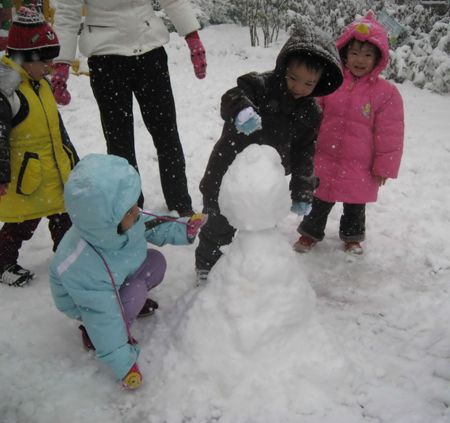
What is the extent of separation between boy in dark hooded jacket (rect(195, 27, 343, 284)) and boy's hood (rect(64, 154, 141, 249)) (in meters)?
0.62

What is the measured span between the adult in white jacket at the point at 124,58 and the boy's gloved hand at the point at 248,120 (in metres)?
1.12

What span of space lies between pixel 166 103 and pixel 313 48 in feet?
4.13

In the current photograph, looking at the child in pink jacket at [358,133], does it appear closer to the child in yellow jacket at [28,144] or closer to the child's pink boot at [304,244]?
the child's pink boot at [304,244]

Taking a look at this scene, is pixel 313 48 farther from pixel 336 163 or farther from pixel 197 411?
pixel 197 411

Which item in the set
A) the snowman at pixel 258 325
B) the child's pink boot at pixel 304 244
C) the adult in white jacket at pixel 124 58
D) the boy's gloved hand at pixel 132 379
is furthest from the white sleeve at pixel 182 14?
the boy's gloved hand at pixel 132 379

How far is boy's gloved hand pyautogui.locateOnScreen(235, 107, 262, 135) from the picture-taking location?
177 centimetres

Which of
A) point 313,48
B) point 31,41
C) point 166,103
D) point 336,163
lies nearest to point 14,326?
point 31,41

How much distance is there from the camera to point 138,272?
205 centimetres

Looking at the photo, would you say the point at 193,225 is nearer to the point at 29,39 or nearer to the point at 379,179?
the point at 29,39

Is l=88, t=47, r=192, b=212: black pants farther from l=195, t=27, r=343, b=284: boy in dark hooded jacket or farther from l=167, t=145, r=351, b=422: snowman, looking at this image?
l=167, t=145, r=351, b=422: snowman

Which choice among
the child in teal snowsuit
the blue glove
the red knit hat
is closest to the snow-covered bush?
the blue glove

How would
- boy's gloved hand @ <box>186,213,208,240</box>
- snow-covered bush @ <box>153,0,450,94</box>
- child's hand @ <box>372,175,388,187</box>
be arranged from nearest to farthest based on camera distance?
boy's gloved hand @ <box>186,213,208,240</box>, child's hand @ <box>372,175,388,187</box>, snow-covered bush @ <box>153,0,450,94</box>

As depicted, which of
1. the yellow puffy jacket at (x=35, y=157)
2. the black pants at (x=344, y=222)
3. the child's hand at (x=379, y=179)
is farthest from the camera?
the black pants at (x=344, y=222)

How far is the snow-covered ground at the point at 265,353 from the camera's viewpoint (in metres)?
1.63
